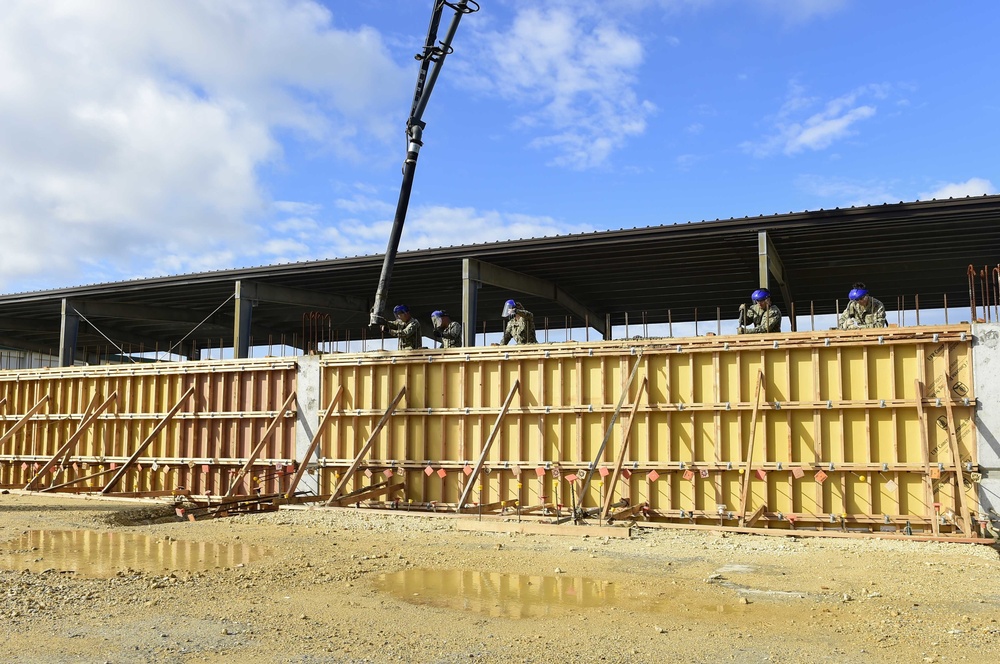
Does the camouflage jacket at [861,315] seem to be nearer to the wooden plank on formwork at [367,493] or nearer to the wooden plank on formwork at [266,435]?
the wooden plank on formwork at [367,493]

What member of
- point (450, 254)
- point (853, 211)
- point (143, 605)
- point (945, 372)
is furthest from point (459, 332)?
point (143, 605)

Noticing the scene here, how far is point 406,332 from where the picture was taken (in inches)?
709

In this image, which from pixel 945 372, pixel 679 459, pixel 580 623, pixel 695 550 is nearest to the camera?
pixel 580 623

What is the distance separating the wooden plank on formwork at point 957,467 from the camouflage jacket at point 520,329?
7.32m

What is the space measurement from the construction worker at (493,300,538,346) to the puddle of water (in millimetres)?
7196

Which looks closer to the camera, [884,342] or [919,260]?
[884,342]

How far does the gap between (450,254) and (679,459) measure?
27.3ft

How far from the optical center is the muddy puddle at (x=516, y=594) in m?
7.56

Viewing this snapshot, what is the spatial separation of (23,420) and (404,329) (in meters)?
10.2

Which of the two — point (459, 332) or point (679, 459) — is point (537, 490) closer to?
point (679, 459)

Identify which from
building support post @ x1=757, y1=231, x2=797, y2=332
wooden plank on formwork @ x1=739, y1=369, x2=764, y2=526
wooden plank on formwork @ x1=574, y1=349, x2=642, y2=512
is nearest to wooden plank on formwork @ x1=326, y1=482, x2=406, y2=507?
wooden plank on formwork @ x1=574, y1=349, x2=642, y2=512

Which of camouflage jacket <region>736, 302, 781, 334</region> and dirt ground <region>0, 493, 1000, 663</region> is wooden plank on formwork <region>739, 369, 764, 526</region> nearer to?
dirt ground <region>0, 493, 1000, 663</region>

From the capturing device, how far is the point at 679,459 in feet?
46.3

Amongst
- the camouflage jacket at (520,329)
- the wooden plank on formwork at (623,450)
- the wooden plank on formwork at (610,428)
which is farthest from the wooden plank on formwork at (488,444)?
the wooden plank on formwork at (623,450)
